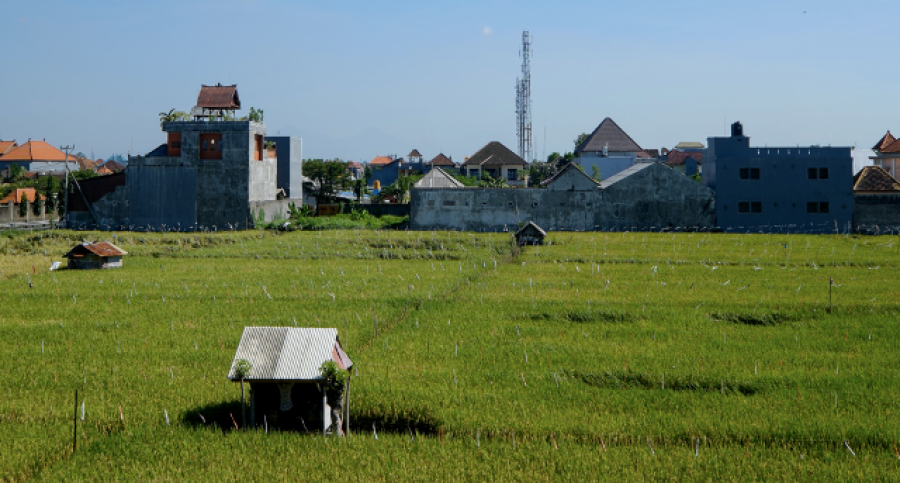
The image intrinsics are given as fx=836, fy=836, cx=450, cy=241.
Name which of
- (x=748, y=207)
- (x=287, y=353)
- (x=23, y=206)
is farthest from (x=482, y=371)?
(x=23, y=206)

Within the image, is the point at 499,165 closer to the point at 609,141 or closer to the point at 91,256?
the point at 609,141

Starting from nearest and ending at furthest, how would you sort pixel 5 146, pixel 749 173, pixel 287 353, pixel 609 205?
pixel 287 353
pixel 749 173
pixel 609 205
pixel 5 146

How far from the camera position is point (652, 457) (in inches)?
478

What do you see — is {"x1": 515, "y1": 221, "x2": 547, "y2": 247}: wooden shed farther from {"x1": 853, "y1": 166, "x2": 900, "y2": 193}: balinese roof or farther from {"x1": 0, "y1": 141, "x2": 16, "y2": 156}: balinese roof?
{"x1": 0, "y1": 141, "x2": 16, "y2": 156}: balinese roof

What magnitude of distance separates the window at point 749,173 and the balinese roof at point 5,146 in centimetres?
9300

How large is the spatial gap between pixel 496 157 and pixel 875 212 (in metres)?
47.2

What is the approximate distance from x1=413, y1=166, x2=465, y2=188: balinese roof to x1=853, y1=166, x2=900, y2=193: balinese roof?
25085 millimetres

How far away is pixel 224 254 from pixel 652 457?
30.1 metres

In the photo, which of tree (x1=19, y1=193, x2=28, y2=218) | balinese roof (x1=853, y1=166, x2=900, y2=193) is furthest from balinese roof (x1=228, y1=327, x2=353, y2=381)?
tree (x1=19, y1=193, x2=28, y2=218)

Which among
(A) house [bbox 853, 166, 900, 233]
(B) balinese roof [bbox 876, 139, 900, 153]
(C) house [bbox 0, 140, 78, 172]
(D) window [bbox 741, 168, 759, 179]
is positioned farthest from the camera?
(C) house [bbox 0, 140, 78, 172]

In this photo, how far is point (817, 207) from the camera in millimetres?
51500

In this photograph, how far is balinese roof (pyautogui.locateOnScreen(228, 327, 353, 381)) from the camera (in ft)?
42.8

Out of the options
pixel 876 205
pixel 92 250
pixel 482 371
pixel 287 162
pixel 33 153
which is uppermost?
pixel 33 153

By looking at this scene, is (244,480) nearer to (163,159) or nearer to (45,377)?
(45,377)
